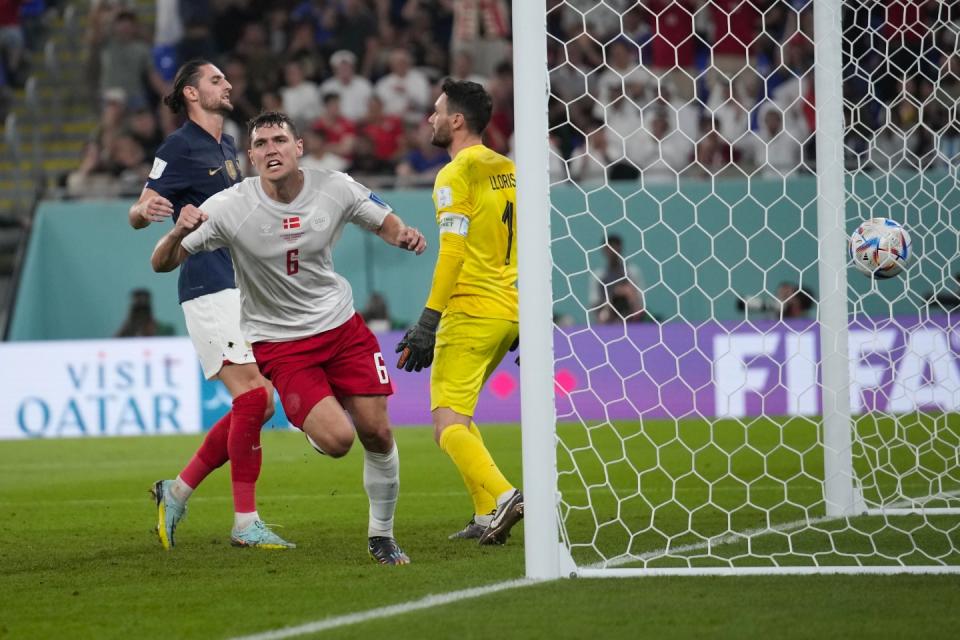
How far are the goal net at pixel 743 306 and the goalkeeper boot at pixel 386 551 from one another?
68 cm

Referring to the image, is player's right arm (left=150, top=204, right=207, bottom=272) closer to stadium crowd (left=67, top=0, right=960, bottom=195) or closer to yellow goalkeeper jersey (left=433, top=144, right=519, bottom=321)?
yellow goalkeeper jersey (left=433, top=144, right=519, bottom=321)

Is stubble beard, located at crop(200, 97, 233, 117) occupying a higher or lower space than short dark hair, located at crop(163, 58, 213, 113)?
lower

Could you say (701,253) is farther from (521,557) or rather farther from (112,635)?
(112,635)

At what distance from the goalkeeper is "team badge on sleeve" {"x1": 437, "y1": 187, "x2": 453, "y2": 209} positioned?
0.02 m

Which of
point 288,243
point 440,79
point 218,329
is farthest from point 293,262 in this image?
point 440,79

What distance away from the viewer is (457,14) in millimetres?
16438

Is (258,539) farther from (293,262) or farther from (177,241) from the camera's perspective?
(177,241)

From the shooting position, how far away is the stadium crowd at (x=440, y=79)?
1409 centimetres

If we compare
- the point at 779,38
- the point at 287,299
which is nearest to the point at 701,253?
the point at 779,38

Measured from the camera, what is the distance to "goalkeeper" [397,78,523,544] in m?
6.30

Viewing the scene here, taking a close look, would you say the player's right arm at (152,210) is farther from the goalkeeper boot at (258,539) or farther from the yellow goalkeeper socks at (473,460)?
the yellow goalkeeper socks at (473,460)

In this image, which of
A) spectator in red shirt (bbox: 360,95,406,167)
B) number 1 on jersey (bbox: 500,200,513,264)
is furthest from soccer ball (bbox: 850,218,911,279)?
spectator in red shirt (bbox: 360,95,406,167)

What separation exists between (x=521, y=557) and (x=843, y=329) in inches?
85.6

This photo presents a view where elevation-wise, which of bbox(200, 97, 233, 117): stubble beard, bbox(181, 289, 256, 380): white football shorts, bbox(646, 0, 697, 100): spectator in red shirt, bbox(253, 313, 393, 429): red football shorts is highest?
bbox(646, 0, 697, 100): spectator in red shirt
